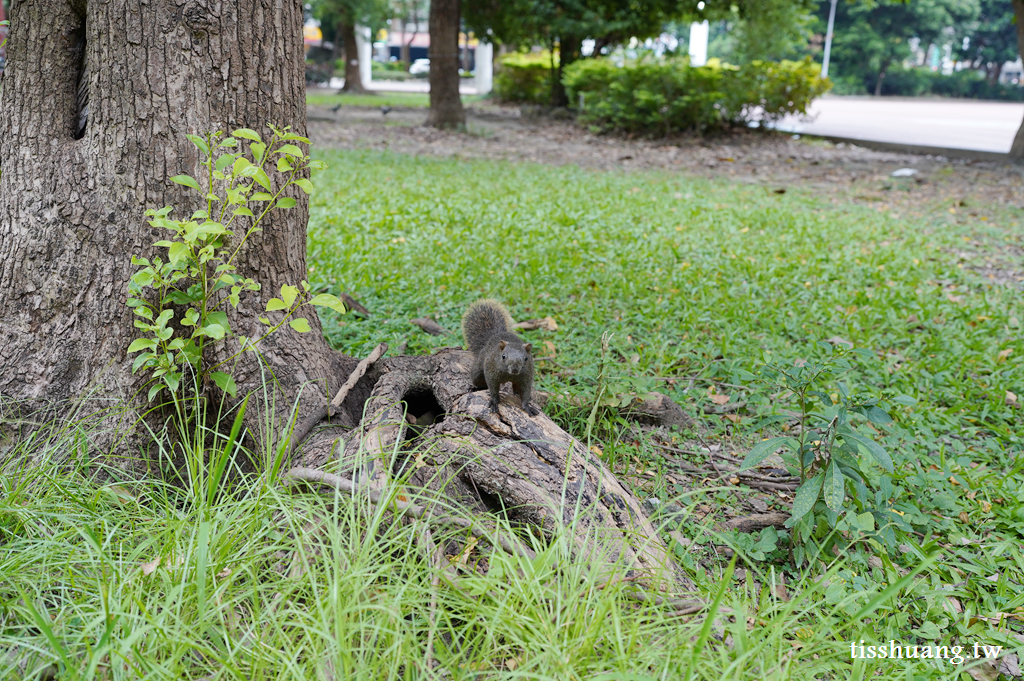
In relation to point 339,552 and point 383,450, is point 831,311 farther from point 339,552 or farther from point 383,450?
point 339,552

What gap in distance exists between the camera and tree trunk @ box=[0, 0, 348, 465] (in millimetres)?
2365

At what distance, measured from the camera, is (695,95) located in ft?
44.0

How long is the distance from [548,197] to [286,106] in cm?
554

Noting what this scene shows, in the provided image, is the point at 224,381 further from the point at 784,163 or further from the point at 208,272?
the point at 784,163

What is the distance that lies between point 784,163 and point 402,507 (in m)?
11.3

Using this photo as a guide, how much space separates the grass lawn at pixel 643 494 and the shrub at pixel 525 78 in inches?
568

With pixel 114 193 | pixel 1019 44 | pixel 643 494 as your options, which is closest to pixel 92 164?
pixel 114 193

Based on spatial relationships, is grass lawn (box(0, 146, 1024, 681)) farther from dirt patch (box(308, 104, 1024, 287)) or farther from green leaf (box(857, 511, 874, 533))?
dirt patch (box(308, 104, 1024, 287))

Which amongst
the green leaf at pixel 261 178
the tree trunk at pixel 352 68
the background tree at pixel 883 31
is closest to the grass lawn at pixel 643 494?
the green leaf at pixel 261 178

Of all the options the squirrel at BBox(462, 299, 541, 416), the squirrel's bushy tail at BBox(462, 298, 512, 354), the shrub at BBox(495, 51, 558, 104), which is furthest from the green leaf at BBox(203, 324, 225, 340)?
the shrub at BBox(495, 51, 558, 104)

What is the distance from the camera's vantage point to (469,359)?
10.6 ft

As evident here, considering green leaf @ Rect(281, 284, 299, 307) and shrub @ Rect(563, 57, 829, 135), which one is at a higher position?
shrub @ Rect(563, 57, 829, 135)

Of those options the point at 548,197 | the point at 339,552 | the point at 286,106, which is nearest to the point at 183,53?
the point at 286,106

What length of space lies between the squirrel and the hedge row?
37.0ft
